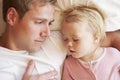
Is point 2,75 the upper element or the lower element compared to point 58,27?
lower

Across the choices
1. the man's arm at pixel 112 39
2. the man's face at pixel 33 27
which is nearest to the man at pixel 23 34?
the man's face at pixel 33 27

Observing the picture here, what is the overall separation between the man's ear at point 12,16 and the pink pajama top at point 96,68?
1.08 ft

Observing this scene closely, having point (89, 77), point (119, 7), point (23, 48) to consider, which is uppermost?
point (119, 7)

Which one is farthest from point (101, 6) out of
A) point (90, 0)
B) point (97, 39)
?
point (97, 39)

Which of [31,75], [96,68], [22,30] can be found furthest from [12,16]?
[96,68]

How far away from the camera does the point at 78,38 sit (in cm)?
123

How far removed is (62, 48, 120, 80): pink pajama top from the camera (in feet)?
4.17

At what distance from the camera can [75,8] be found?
1283 mm

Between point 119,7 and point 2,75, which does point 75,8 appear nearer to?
point 119,7

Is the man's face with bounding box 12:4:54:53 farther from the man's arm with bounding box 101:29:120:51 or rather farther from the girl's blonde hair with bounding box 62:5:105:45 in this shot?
the man's arm with bounding box 101:29:120:51

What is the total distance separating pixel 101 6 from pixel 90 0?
0.21 ft

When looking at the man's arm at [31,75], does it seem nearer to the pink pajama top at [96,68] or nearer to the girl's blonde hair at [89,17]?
the pink pajama top at [96,68]

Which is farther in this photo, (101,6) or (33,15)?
(101,6)

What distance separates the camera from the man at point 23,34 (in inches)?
47.5
